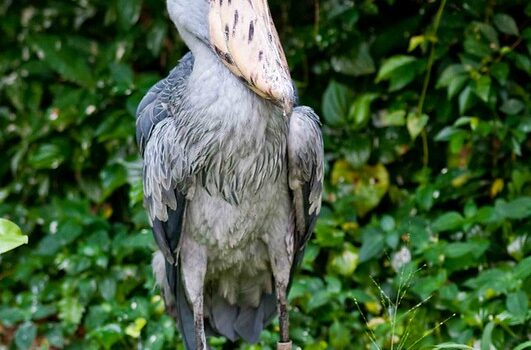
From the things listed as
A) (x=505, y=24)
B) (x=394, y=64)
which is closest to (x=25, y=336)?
(x=394, y=64)

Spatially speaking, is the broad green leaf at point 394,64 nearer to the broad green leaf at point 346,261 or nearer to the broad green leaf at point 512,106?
the broad green leaf at point 512,106

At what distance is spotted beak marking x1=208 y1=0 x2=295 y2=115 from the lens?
3047 mm

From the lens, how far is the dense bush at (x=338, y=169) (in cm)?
461

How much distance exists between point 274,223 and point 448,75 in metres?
1.62

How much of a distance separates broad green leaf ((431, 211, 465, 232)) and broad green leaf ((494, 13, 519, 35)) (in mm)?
943

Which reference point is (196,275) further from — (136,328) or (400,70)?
(400,70)

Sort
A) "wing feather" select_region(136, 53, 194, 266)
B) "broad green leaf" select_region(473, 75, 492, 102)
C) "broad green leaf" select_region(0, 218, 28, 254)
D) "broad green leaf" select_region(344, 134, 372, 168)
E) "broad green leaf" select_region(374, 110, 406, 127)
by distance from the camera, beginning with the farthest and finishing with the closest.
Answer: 1. "broad green leaf" select_region(344, 134, 372, 168)
2. "broad green leaf" select_region(374, 110, 406, 127)
3. "broad green leaf" select_region(473, 75, 492, 102)
4. "wing feather" select_region(136, 53, 194, 266)
5. "broad green leaf" select_region(0, 218, 28, 254)

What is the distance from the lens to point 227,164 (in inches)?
133

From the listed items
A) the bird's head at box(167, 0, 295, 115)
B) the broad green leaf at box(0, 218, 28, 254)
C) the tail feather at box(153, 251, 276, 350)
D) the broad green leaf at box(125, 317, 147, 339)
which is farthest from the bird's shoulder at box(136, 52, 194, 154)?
the broad green leaf at box(125, 317, 147, 339)

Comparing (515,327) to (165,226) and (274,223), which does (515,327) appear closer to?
(274,223)

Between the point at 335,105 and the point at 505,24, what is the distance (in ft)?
3.13

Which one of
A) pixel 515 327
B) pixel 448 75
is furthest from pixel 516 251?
pixel 448 75

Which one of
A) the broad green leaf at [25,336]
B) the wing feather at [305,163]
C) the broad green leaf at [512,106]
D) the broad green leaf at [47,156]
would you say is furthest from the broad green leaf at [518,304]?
the broad green leaf at [47,156]

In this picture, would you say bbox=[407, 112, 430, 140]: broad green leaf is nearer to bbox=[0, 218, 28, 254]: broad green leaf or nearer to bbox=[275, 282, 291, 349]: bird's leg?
bbox=[275, 282, 291, 349]: bird's leg
